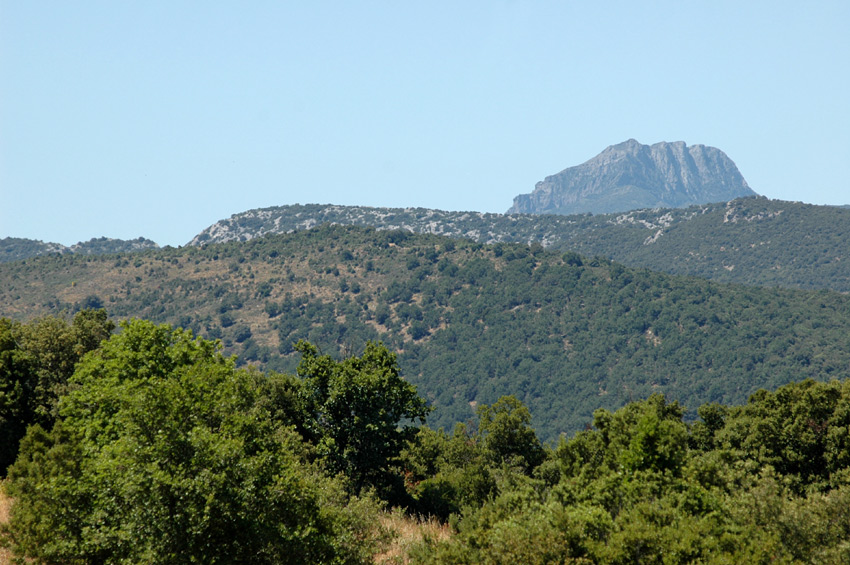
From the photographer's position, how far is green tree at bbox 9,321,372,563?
77.9ft

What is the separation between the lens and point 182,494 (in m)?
23.7

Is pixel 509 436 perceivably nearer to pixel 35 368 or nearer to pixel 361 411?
pixel 361 411

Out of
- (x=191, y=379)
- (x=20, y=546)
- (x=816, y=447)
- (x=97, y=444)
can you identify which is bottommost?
(x=816, y=447)

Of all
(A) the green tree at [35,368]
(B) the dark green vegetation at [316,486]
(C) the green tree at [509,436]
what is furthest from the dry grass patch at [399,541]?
(A) the green tree at [35,368]

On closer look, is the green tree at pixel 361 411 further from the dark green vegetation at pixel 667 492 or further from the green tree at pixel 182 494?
the green tree at pixel 182 494

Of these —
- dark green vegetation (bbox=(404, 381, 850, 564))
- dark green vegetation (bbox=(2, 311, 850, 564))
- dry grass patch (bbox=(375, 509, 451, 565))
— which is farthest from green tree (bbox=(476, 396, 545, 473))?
dry grass patch (bbox=(375, 509, 451, 565))

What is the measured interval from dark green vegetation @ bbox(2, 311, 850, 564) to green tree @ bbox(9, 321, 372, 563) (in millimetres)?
59

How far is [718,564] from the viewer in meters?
25.3

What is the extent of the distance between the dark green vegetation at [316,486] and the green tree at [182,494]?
2.3 inches

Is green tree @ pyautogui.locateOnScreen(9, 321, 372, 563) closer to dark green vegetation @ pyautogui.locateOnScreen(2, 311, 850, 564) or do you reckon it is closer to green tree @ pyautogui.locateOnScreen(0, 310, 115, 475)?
dark green vegetation @ pyautogui.locateOnScreen(2, 311, 850, 564)

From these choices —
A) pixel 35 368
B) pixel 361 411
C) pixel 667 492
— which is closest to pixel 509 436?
pixel 361 411

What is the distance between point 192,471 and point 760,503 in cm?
2224

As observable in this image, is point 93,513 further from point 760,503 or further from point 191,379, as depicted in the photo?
point 760,503

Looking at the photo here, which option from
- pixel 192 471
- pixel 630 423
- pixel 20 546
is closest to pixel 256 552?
pixel 192 471
